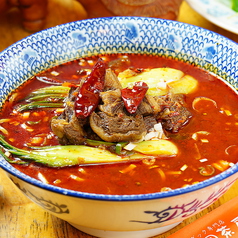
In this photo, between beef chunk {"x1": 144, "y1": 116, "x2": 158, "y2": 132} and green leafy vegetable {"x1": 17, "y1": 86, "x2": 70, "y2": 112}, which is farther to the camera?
green leafy vegetable {"x1": 17, "y1": 86, "x2": 70, "y2": 112}

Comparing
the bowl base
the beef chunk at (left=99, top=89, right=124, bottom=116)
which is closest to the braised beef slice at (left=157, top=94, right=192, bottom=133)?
the beef chunk at (left=99, top=89, right=124, bottom=116)

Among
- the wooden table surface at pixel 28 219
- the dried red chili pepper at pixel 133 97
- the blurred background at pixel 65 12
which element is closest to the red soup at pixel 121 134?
the dried red chili pepper at pixel 133 97

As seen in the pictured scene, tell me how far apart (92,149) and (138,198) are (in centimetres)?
75

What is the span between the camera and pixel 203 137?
2.79 meters

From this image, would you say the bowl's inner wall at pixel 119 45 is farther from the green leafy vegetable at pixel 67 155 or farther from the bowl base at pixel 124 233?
the bowl base at pixel 124 233

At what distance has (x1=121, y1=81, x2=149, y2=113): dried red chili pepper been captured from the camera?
262 cm

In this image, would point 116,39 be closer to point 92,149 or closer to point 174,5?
point 174,5

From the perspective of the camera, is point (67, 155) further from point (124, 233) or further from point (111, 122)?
point (124, 233)

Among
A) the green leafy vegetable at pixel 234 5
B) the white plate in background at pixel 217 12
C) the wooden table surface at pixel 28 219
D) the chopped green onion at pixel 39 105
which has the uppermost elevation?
the green leafy vegetable at pixel 234 5

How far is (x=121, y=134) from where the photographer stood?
2.62 meters

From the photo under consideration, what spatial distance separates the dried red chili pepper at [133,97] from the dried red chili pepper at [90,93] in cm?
19

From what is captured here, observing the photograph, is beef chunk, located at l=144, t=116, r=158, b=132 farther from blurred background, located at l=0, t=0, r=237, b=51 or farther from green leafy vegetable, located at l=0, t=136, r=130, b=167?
blurred background, located at l=0, t=0, r=237, b=51

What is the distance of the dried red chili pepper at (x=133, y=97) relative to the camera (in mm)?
2625

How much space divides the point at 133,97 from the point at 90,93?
30cm
